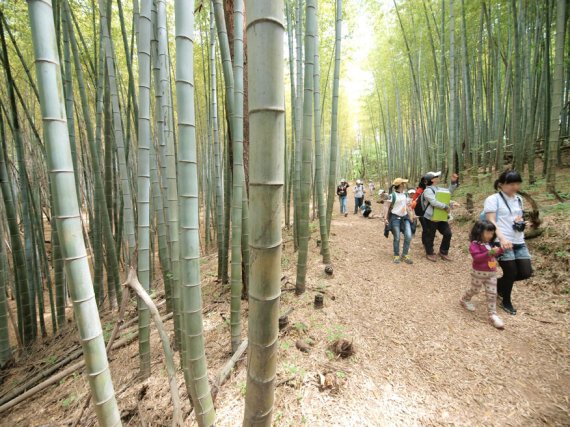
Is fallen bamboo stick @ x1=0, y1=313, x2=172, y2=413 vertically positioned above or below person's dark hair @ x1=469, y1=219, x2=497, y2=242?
below

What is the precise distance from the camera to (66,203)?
0.75 metres

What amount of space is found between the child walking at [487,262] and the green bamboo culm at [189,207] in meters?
2.46

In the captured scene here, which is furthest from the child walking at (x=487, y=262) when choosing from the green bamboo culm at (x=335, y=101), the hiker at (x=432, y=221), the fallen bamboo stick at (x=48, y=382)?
the fallen bamboo stick at (x=48, y=382)

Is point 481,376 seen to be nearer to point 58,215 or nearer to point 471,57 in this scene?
point 58,215

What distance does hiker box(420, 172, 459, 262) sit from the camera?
3629mm

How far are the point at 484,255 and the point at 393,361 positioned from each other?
125 centimetres

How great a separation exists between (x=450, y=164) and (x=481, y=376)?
4.54 m

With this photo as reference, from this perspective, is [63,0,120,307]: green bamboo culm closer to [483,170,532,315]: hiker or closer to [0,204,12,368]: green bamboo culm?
[0,204,12,368]: green bamboo culm

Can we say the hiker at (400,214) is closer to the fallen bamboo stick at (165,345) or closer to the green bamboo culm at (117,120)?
the green bamboo culm at (117,120)

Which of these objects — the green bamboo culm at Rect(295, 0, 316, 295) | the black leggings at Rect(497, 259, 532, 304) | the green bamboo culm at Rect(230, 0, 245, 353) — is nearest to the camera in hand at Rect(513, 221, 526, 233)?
the black leggings at Rect(497, 259, 532, 304)

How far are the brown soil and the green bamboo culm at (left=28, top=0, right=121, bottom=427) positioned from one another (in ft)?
2.75

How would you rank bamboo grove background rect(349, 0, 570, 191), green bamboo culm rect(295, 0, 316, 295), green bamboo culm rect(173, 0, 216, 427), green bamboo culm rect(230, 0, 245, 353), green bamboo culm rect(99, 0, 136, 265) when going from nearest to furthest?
green bamboo culm rect(173, 0, 216, 427)
green bamboo culm rect(230, 0, 245, 353)
green bamboo culm rect(99, 0, 136, 265)
green bamboo culm rect(295, 0, 316, 295)
bamboo grove background rect(349, 0, 570, 191)

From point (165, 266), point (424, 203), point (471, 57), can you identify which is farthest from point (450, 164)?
point (165, 266)

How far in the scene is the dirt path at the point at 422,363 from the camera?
157 centimetres
